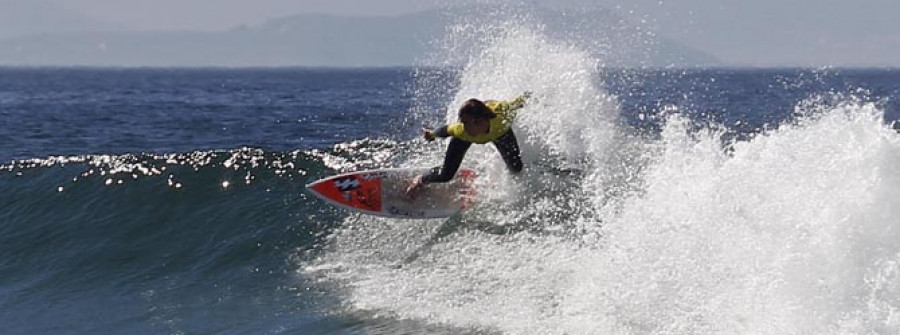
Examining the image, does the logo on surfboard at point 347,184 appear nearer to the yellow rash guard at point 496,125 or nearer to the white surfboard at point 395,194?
the white surfboard at point 395,194

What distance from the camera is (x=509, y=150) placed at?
13.1 m

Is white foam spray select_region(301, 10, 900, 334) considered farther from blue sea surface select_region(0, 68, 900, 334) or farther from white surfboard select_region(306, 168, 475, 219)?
white surfboard select_region(306, 168, 475, 219)

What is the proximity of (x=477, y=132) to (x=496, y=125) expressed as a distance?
0.27m

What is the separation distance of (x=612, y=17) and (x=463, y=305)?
14923 mm

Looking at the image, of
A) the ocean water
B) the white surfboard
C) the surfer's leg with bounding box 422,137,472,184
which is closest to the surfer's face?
the surfer's leg with bounding box 422,137,472,184

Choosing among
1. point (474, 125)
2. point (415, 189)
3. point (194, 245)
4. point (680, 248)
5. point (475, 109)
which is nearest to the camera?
point (680, 248)

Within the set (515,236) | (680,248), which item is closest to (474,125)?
(515,236)

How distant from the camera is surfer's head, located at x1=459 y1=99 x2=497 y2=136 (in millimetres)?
12266

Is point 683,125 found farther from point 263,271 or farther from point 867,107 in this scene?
point 263,271

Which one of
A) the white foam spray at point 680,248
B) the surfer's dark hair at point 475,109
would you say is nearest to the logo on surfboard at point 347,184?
the white foam spray at point 680,248

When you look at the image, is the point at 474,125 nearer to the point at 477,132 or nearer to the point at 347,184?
the point at 477,132

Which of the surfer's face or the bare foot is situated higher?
the surfer's face

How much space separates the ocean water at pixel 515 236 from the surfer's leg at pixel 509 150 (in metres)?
0.35

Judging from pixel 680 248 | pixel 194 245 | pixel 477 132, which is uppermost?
pixel 477 132
